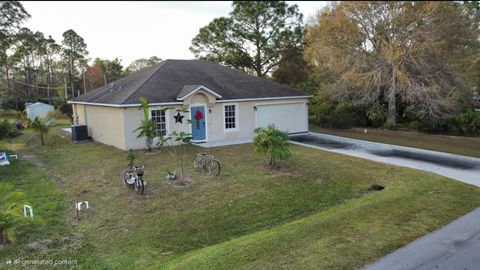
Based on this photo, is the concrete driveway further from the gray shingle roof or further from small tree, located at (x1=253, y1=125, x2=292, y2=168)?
the gray shingle roof

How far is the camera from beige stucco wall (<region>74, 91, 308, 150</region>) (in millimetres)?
17188

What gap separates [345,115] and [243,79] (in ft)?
24.2

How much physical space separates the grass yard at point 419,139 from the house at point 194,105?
3.20 m

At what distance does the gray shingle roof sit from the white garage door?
0.70 m

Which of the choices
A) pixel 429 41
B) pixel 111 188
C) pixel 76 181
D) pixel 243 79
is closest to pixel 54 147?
pixel 76 181

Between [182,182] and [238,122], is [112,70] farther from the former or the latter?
[182,182]

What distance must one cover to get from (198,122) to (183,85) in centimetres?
237

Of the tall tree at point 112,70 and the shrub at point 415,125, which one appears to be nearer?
the shrub at point 415,125

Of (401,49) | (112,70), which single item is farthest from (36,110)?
(401,49)

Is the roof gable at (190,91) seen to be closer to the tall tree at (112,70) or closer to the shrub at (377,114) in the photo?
the shrub at (377,114)

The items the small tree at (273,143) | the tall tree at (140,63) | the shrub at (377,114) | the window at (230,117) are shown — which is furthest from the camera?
the tall tree at (140,63)

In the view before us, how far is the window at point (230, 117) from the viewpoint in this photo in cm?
1975

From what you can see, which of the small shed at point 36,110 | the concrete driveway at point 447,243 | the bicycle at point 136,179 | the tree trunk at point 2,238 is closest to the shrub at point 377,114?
the concrete driveway at point 447,243

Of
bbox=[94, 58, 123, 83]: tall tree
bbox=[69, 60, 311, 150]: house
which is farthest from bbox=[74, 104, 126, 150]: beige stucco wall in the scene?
bbox=[94, 58, 123, 83]: tall tree
